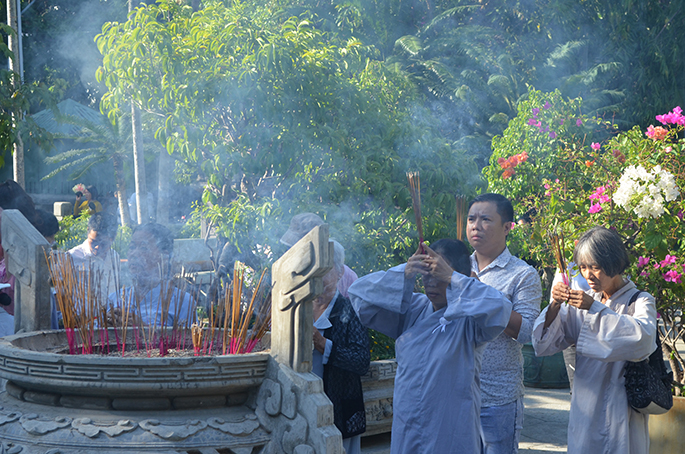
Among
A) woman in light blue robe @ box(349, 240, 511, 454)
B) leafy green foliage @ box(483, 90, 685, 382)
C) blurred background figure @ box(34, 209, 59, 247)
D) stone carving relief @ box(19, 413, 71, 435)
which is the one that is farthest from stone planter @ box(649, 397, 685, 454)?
blurred background figure @ box(34, 209, 59, 247)

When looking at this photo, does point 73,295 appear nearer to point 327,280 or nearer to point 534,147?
point 327,280

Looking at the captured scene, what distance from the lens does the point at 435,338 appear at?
246 cm

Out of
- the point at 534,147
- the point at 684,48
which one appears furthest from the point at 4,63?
the point at 684,48

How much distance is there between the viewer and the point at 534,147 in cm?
670

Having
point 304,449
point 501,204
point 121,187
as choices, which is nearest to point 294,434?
point 304,449

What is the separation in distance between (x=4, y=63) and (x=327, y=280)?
12.8m

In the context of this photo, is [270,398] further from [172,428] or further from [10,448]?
[10,448]

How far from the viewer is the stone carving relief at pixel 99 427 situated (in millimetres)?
2166

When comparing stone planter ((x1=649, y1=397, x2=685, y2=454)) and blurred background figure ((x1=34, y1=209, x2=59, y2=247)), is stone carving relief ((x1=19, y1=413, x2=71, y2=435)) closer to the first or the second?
blurred background figure ((x1=34, y1=209, x2=59, y2=247))

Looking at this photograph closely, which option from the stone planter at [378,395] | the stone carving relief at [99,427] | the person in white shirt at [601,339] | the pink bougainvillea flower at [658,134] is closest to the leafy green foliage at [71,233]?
the stone planter at [378,395]

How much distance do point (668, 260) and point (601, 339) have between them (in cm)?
139

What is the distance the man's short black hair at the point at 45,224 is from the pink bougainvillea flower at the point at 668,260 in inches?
141

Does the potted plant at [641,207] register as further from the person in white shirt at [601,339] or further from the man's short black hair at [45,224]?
the man's short black hair at [45,224]

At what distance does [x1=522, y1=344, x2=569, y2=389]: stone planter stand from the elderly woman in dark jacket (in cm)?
361
